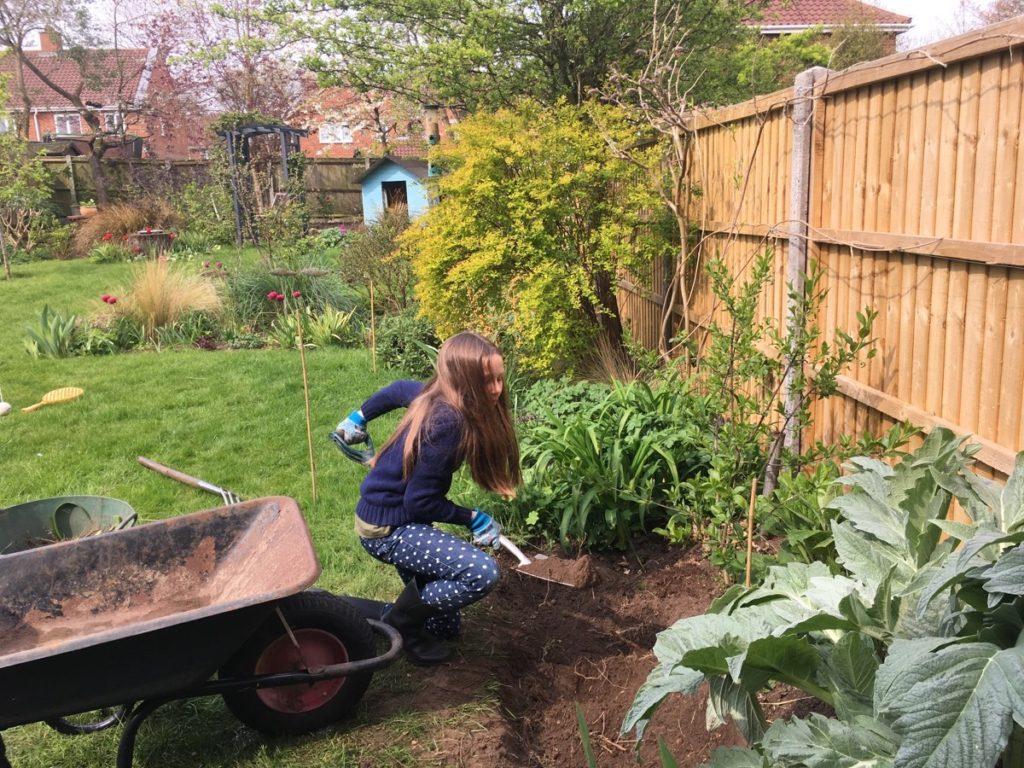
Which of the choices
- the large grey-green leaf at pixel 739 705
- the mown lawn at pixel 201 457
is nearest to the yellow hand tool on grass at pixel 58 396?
the mown lawn at pixel 201 457

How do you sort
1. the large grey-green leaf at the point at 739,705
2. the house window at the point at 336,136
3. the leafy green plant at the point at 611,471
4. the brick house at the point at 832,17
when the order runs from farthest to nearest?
1. the house window at the point at 336,136
2. the brick house at the point at 832,17
3. the leafy green plant at the point at 611,471
4. the large grey-green leaf at the point at 739,705

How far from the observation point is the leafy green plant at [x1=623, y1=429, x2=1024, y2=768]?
176 cm

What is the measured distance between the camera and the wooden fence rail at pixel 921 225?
297 centimetres

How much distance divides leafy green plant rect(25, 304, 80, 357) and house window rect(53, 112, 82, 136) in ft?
124

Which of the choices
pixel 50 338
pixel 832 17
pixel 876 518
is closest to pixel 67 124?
pixel 832 17

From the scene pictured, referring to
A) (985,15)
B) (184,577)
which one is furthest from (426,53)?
(985,15)

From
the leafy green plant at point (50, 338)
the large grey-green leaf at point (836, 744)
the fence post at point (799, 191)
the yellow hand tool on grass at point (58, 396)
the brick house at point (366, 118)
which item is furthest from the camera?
the brick house at point (366, 118)

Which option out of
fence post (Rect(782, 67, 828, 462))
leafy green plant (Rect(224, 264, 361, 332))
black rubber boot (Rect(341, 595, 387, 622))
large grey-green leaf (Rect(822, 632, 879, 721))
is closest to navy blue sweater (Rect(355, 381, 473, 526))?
black rubber boot (Rect(341, 595, 387, 622))

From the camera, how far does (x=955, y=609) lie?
2090 mm

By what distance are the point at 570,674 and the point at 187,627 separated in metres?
1.66

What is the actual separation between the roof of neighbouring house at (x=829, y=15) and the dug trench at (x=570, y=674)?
2147 centimetres

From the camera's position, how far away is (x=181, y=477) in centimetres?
553

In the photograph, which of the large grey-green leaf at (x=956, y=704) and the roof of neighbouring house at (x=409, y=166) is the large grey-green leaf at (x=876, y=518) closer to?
the large grey-green leaf at (x=956, y=704)

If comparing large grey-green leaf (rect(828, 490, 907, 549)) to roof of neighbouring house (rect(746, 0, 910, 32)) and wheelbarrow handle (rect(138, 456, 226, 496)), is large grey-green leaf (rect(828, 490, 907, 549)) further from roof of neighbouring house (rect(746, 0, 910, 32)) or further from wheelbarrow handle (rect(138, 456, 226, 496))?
roof of neighbouring house (rect(746, 0, 910, 32))
